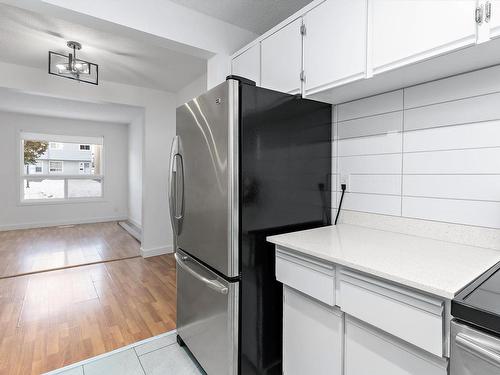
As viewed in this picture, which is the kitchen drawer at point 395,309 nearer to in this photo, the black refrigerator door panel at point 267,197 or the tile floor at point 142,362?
the black refrigerator door panel at point 267,197

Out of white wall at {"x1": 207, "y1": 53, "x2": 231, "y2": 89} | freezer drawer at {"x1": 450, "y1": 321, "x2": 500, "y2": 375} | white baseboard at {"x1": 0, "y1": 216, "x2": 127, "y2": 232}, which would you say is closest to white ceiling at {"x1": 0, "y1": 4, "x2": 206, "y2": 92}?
white wall at {"x1": 207, "y1": 53, "x2": 231, "y2": 89}

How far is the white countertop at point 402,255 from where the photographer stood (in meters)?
0.85

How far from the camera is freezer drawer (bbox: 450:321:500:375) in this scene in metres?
0.68

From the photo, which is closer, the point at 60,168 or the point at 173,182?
the point at 173,182

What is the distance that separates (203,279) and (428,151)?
1400 millimetres

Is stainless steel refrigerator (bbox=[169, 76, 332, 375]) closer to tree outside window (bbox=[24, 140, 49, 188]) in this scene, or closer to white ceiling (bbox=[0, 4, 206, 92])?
white ceiling (bbox=[0, 4, 206, 92])

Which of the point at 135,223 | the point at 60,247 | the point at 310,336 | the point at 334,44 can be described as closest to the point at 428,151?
the point at 334,44

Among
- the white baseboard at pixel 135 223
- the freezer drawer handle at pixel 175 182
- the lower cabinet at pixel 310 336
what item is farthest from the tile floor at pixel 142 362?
the white baseboard at pixel 135 223

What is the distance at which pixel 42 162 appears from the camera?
604 centimetres

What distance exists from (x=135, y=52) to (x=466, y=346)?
3.24 metres

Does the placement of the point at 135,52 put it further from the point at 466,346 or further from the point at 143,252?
the point at 466,346

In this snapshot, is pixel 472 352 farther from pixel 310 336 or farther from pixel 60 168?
pixel 60 168

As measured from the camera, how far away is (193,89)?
3729 millimetres

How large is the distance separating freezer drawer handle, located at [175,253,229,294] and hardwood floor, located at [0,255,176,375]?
74 centimetres
